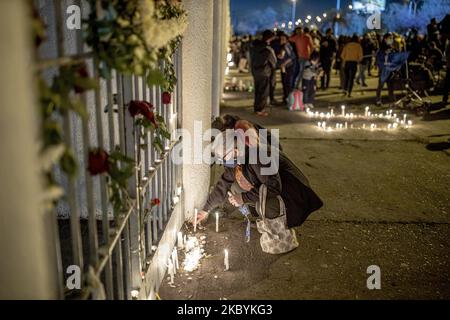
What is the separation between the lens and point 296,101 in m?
12.0

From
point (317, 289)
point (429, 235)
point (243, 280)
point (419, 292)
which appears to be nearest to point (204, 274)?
point (243, 280)

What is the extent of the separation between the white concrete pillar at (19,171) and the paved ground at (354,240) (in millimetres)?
2363

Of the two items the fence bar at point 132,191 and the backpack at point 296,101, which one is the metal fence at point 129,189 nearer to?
the fence bar at point 132,191

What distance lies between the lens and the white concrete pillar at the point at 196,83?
14.4 feet

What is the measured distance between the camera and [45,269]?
1432mm

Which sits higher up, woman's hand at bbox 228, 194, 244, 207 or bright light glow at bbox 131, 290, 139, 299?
woman's hand at bbox 228, 194, 244, 207

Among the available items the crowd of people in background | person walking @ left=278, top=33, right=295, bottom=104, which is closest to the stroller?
the crowd of people in background

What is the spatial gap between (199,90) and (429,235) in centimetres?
294

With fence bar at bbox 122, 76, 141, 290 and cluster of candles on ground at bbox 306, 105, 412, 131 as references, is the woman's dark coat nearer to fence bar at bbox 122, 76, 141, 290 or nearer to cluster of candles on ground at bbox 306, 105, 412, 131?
fence bar at bbox 122, 76, 141, 290

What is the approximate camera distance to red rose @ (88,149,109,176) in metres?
2.09

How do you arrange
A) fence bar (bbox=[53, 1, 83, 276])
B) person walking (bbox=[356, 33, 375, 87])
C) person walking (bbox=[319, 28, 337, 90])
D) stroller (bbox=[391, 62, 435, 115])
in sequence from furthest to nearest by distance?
person walking (bbox=[356, 33, 375, 87]) → person walking (bbox=[319, 28, 337, 90]) → stroller (bbox=[391, 62, 435, 115]) → fence bar (bbox=[53, 1, 83, 276])

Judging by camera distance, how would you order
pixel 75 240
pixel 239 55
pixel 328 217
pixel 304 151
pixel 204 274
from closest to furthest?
pixel 75 240 → pixel 204 274 → pixel 328 217 → pixel 304 151 → pixel 239 55

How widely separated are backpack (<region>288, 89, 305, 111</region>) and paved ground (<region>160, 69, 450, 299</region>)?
166 inches
